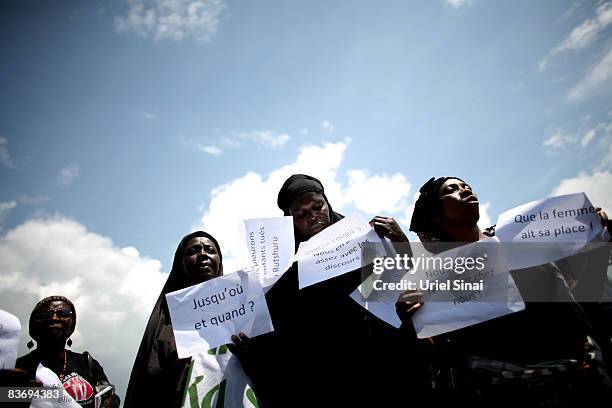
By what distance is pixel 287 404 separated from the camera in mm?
2982

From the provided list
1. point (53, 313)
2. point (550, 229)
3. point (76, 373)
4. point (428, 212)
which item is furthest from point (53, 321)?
point (550, 229)

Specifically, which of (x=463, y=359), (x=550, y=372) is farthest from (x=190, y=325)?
(x=550, y=372)

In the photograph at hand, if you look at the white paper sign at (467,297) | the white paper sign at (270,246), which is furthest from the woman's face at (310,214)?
the white paper sign at (467,297)

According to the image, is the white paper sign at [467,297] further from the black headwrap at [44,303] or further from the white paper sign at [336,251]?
the black headwrap at [44,303]

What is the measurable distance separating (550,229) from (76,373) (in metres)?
4.89

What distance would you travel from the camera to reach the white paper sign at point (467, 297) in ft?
7.75

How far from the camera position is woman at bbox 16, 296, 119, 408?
12.7 ft

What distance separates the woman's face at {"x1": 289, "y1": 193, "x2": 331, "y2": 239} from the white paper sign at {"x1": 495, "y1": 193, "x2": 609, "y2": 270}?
5.24ft

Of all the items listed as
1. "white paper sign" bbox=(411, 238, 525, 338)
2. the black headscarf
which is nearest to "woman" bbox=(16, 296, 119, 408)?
"white paper sign" bbox=(411, 238, 525, 338)

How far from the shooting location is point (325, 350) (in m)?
3.09

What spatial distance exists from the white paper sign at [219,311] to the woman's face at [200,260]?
2.14ft

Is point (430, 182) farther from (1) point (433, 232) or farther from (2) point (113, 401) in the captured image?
(2) point (113, 401)

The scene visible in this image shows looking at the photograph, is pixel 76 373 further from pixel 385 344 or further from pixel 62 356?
pixel 385 344

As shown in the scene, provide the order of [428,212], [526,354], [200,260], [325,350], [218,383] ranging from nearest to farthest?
1. [526,354]
2. [218,383]
3. [325,350]
4. [428,212]
5. [200,260]
